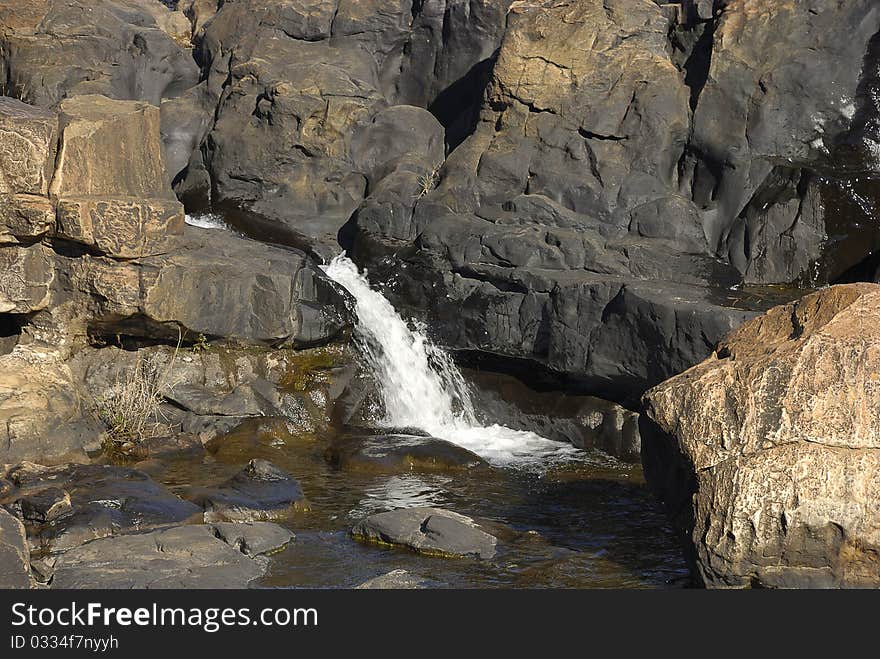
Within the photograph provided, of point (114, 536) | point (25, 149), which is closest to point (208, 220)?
point (25, 149)

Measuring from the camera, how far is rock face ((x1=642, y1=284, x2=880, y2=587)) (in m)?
6.34

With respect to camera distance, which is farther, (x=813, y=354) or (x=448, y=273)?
(x=448, y=273)

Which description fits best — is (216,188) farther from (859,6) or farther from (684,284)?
(859,6)

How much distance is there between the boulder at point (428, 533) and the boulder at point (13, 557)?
2.64 meters

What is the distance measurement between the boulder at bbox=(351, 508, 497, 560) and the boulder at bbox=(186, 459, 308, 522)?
0.82 metres

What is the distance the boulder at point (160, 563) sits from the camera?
24.2 ft

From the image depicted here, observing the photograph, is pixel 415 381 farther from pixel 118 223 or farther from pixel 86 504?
pixel 86 504

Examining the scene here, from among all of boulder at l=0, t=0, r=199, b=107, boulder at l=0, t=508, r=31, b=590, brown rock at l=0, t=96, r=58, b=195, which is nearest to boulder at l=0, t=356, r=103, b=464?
brown rock at l=0, t=96, r=58, b=195

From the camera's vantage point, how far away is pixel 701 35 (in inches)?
583

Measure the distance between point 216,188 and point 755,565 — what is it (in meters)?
11.3

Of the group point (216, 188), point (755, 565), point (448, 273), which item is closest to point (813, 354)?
point (755, 565)

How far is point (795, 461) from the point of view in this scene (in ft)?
20.9

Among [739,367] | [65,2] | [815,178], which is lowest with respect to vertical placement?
[739,367]

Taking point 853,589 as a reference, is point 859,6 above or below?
above
